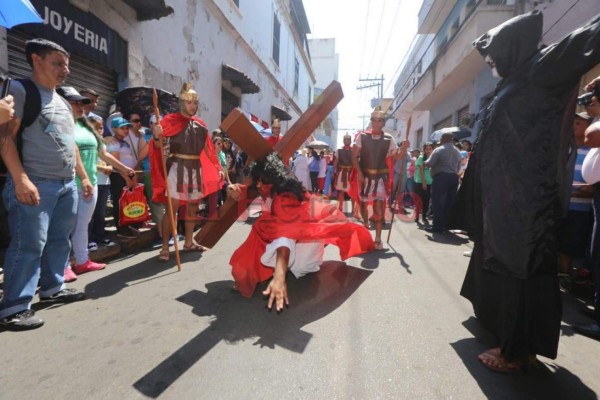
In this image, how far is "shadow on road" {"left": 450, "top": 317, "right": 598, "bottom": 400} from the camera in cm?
174

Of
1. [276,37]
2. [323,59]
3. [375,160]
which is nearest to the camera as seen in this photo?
[375,160]

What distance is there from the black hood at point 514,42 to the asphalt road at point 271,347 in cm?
175

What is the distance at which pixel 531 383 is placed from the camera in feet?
6.01

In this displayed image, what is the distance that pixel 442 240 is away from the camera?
18.6 ft

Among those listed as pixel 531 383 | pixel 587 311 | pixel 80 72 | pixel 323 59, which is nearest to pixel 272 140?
pixel 80 72

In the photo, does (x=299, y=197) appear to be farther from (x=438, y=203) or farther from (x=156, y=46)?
(x=156, y=46)

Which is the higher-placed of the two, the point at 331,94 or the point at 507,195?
the point at 331,94

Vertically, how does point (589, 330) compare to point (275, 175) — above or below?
below

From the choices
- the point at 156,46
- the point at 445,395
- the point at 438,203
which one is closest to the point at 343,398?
the point at 445,395

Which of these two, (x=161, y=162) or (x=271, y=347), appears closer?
(x=271, y=347)

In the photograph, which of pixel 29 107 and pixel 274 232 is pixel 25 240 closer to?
pixel 29 107

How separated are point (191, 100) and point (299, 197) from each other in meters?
2.01

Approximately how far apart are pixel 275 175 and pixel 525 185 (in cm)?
180

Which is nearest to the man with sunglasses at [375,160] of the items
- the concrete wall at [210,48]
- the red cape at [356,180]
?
the red cape at [356,180]
